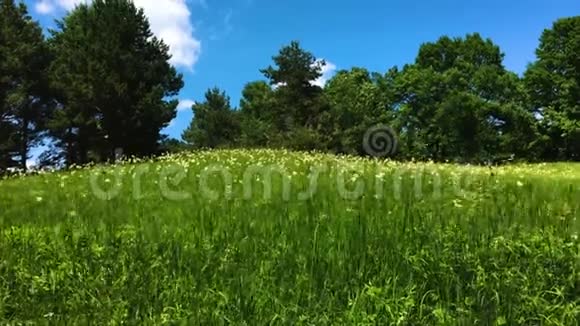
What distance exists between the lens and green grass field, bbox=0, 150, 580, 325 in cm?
498

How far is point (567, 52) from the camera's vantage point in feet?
203

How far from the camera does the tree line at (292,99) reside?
4544 centimetres

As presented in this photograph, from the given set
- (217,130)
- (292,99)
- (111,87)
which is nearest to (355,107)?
(292,99)

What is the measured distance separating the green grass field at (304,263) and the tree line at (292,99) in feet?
112

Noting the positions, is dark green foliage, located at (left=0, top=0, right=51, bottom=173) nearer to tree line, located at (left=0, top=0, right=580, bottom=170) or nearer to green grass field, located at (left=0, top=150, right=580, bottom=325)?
tree line, located at (left=0, top=0, right=580, bottom=170)

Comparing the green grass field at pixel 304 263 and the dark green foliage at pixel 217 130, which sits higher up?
A: the dark green foliage at pixel 217 130

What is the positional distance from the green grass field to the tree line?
3413 centimetres

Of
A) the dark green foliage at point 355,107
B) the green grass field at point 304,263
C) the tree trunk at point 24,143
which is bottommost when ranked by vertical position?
the green grass field at point 304,263

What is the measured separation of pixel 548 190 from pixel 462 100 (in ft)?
181

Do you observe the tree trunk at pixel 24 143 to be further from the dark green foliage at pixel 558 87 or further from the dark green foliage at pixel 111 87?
the dark green foliage at pixel 558 87

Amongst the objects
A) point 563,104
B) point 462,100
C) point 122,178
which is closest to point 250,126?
point 462,100

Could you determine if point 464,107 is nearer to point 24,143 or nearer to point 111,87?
point 111,87

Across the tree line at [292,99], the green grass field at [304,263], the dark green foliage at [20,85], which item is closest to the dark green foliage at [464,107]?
the tree line at [292,99]

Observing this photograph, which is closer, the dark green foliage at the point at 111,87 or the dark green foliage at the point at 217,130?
the dark green foliage at the point at 111,87
